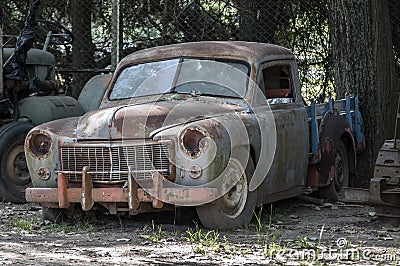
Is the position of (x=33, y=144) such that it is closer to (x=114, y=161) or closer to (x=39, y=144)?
(x=39, y=144)

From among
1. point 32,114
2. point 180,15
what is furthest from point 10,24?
point 32,114

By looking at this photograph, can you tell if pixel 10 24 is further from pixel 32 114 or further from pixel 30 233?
pixel 30 233

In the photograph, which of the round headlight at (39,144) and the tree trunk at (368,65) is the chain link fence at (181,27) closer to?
the tree trunk at (368,65)

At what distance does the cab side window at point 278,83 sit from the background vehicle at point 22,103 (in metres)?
2.72

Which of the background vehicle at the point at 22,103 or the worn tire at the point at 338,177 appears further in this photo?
the background vehicle at the point at 22,103

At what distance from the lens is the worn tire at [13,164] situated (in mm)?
10047

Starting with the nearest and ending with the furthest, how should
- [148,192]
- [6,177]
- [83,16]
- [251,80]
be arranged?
[148,192] → [251,80] → [6,177] → [83,16]

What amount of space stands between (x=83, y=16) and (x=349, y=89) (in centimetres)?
493

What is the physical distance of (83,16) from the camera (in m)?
14.1

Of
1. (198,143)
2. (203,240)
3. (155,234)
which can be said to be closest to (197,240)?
(203,240)

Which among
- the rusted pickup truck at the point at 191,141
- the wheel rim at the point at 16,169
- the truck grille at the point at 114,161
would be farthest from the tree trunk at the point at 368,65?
the wheel rim at the point at 16,169

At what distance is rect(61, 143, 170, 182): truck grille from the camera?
7824 mm

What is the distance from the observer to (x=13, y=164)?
33.3 feet

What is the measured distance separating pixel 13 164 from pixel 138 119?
2.71 metres
